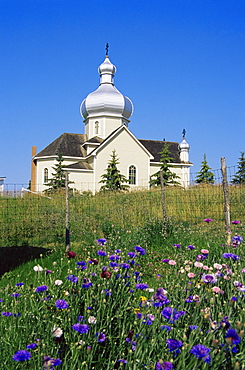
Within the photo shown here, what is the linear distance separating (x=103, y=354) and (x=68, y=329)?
1.01 ft

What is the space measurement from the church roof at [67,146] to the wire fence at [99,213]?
23331 millimetres

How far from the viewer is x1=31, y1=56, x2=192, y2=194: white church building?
34.9 metres

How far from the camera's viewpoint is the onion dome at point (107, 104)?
39281 mm

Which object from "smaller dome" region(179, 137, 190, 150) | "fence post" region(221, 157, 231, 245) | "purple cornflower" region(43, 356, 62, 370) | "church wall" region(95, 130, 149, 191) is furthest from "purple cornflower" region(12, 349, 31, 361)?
"smaller dome" region(179, 137, 190, 150)

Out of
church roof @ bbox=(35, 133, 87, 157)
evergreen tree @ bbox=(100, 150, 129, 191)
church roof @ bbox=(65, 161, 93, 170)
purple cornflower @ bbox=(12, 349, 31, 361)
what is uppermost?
church roof @ bbox=(35, 133, 87, 157)

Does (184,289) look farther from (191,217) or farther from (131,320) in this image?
(191,217)

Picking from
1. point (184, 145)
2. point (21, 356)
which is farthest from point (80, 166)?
point (21, 356)

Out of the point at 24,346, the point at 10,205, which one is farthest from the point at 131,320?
the point at 10,205

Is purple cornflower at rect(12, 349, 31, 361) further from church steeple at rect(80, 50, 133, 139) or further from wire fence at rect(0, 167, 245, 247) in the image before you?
church steeple at rect(80, 50, 133, 139)

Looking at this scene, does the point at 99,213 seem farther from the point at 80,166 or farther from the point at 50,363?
the point at 80,166

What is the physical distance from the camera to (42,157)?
3766cm

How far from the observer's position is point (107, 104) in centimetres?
3916

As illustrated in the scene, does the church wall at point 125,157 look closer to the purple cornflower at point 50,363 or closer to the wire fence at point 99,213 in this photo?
the wire fence at point 99,213

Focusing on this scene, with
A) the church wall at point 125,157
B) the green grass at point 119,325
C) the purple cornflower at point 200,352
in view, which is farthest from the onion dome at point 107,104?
the purple cornflower at point 200,352
